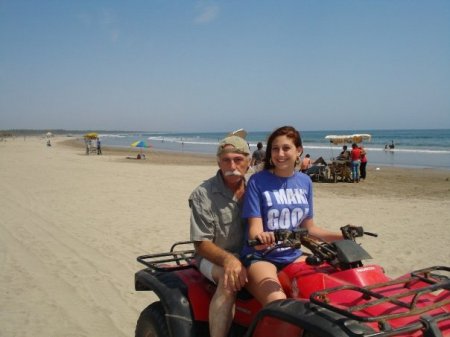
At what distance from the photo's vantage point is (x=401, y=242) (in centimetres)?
727

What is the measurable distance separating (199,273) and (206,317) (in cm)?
40

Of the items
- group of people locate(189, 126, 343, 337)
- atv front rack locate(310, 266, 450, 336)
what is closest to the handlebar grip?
group of people locate(189, 126, 343, 337)

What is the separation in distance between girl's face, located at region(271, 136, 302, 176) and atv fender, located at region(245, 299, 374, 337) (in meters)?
1.01

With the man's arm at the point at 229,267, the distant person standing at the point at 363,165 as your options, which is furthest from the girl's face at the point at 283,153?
the distant person standing at the point at 363,165

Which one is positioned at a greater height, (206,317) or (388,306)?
(388,306)

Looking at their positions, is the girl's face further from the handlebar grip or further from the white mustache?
the handlebar grip

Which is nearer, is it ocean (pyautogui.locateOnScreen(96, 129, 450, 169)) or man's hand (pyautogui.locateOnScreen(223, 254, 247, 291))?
man's hand (pyautogui.locateOnScreen(223, 254, 247, 291))

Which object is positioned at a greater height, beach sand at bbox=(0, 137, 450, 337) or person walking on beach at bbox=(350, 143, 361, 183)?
person walking on beach at bbox=(350, 143, 361, 183)

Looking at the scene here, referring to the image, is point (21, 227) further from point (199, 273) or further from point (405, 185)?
point (405, 185)

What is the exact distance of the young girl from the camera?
2717mm

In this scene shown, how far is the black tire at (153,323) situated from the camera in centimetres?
295

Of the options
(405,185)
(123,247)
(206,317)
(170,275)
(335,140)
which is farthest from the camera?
(335,140)

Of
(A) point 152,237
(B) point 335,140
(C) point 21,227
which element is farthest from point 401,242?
(B) point 335,140

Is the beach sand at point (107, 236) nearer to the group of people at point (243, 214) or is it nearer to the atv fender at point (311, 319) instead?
the group of people at point (243, 214)
